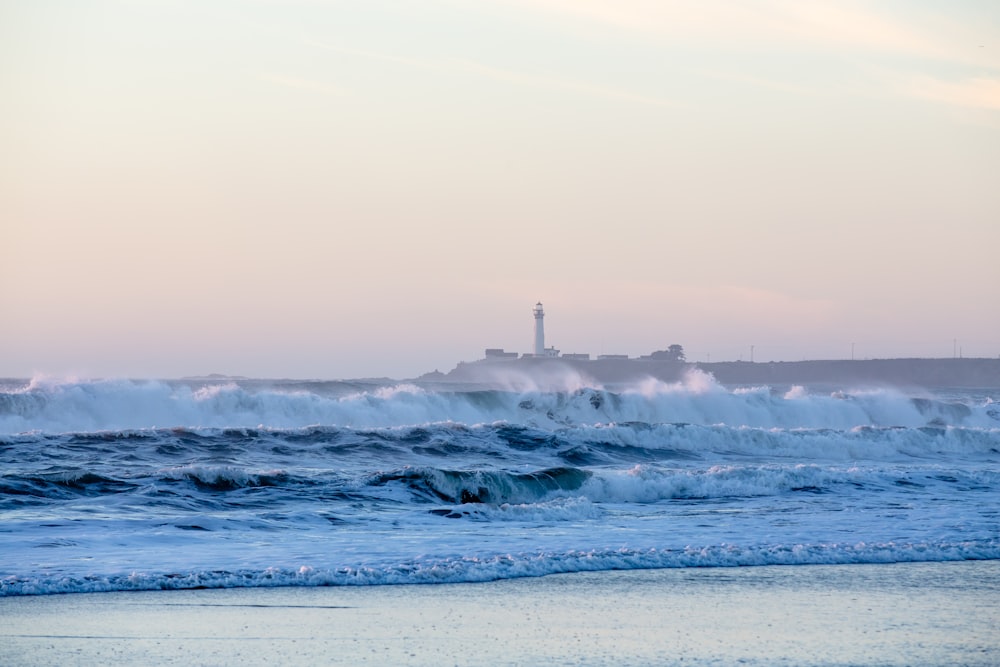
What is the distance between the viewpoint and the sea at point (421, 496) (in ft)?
32.3

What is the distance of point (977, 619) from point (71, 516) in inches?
369

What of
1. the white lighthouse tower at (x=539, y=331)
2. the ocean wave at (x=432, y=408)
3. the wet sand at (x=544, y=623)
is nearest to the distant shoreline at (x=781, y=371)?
the white lighthouse tower at (x=539, y=331)

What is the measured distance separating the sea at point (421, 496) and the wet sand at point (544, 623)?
652 mm

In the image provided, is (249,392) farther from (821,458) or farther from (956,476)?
(956,476)

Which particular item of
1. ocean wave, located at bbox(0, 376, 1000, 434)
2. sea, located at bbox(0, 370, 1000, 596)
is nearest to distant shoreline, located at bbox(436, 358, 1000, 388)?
ocean wave, located at bbox(0, 376, 1000, 434)

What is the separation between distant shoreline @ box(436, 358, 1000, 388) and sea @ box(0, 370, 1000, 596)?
61.5 meters

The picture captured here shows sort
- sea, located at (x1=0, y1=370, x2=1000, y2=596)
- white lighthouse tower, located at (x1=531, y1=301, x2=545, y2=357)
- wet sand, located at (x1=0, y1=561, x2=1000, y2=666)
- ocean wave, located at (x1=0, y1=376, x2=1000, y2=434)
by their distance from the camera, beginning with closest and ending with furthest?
wet sand, located at (x1=0, y1=561, x2=1000, y2=666)
sea, located at (x1=0, y1=370, x2=1000, y2=596)
ocean wave, located at (x1=0, y1=376, x2=1000, y2=434)
white lighthouse tower, located at (x1=531, y1=301, x2=545, y2=357)

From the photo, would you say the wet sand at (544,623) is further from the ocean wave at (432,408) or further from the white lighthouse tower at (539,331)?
the white lighthouse tower at (539,331)

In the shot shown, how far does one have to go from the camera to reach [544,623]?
7.47 meters

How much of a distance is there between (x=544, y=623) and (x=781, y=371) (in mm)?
96283

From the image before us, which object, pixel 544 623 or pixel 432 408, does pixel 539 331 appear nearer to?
pixel 432 408

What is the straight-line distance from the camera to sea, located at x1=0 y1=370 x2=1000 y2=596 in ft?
32.3

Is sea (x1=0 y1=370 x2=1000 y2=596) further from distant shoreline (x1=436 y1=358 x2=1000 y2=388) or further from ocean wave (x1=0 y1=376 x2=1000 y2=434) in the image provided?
distant shoreline (x1=436 y1=358 x2=1000 y2=388)

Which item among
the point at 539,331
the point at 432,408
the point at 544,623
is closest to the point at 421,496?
the point at 544,623
